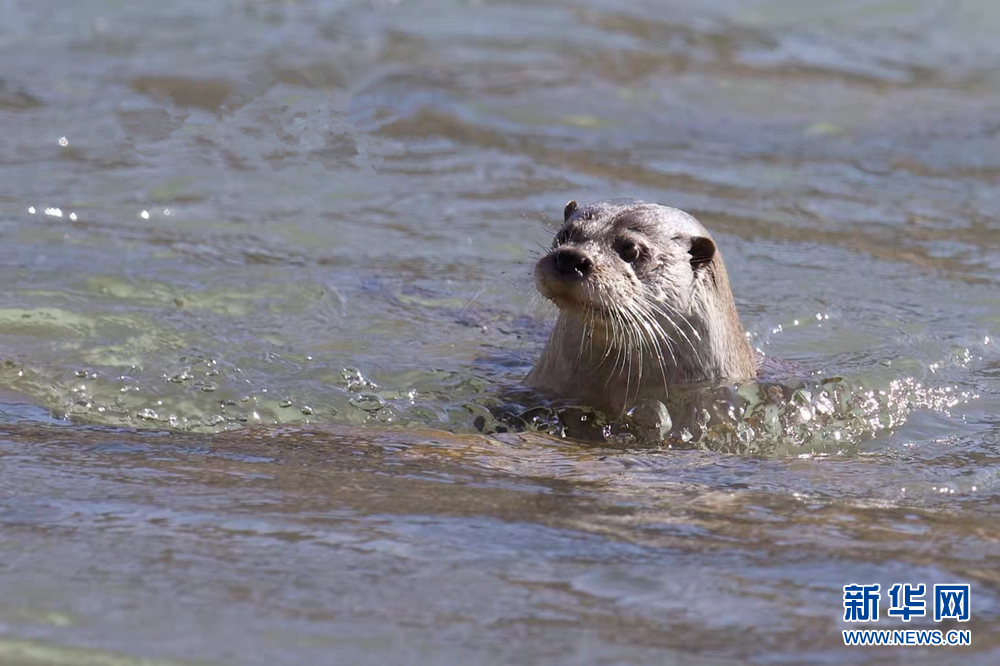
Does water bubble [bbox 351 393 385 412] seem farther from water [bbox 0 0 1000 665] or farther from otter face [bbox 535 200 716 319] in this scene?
otter face [bbox 535 200 716 319]

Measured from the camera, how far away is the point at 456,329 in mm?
5422

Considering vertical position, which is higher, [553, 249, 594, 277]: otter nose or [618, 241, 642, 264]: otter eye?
[618, 241, 642, 264]: otter eye

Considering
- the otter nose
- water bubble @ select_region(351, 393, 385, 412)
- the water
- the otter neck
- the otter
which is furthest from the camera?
water bubble @ select_region(351, 393, 385, 412)

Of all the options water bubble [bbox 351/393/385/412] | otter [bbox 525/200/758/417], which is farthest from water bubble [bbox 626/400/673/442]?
water bubble [bbox 351/393/385/412]

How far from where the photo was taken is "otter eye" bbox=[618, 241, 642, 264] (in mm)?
4234

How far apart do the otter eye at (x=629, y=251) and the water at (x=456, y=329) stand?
0.35 metres

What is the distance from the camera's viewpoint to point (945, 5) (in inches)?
466

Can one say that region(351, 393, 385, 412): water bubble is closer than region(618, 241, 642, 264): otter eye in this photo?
No

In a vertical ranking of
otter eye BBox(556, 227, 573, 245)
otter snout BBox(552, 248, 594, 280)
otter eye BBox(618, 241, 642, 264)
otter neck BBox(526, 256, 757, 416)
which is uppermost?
otter eye BBox(556, 227, 573, 245)

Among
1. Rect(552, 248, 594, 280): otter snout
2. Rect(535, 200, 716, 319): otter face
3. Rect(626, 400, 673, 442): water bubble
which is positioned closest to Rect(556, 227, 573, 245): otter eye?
Rect(535, 200, 716, 319): otter face

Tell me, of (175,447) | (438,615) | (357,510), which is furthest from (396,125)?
(438,615)

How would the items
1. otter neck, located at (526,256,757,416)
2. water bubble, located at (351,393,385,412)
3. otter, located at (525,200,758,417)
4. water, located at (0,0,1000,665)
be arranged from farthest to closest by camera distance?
water bubble, located at (351,393,385,412), otter neck, located at (526,256,757,416), otter, located at (525,200,758,417), water, located at (0,0,1000,665)

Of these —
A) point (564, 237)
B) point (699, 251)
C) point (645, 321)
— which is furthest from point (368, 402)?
point (699, 251)

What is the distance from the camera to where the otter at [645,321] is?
422cm
